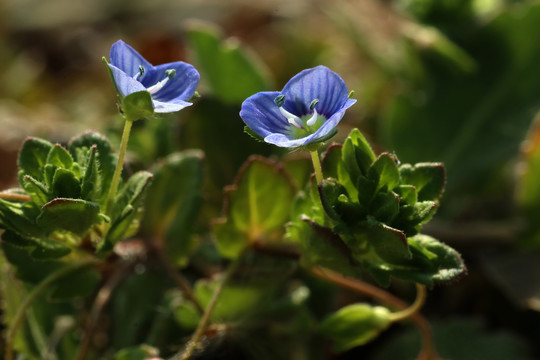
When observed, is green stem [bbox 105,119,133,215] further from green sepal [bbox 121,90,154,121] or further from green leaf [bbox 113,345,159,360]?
green leaf [bbox 113,345,159,360]

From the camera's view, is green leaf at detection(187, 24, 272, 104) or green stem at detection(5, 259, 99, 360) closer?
green stem at detection(5, 259, 99, 360)

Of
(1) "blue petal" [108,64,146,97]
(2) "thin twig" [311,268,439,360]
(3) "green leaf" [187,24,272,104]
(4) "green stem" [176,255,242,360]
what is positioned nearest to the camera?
(1) "blue petal" [108,64,146,97]

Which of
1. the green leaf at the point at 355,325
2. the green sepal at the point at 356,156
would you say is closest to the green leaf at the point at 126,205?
the green sepal at the point at 356,156

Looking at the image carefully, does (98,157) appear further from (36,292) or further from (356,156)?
(356,156)

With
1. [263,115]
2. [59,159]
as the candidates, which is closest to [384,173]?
[263,115]

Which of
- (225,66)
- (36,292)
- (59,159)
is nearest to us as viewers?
(59,159)

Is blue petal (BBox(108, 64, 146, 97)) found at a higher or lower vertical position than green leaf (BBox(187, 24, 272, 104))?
lower

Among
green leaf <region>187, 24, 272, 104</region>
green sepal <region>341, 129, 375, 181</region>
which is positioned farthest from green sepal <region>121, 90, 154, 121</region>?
green leaf <region>187, 24, 272, 104</region>

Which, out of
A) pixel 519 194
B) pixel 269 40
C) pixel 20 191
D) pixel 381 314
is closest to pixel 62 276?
pixel 20 191
